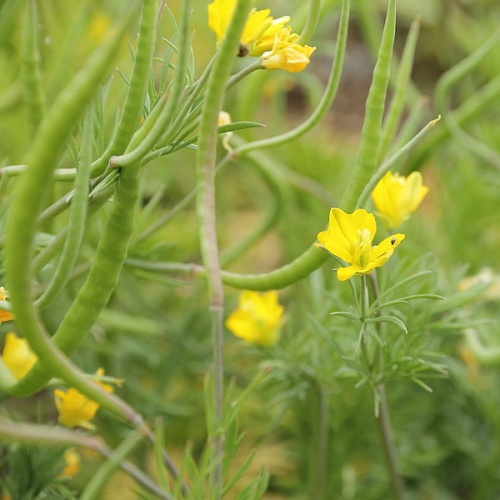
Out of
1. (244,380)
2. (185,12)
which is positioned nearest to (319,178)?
(244,380)

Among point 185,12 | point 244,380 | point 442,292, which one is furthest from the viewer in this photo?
point 244,380

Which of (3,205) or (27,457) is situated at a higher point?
(3,205)

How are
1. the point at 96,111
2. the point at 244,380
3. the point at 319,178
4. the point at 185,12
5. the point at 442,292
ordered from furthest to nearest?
the point at 319,178, the point at 244,380, the point at 442,292, the point at 96,111, the point at 185,12

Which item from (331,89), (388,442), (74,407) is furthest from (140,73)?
(388,442)

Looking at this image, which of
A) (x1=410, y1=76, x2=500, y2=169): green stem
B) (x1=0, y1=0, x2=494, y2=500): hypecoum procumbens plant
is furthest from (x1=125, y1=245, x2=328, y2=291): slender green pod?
(x1=410, y1=76, x2=500, y2=169): green stem

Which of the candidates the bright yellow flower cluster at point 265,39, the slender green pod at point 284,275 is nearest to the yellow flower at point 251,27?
the bright yellow flower cluster at point 265,39

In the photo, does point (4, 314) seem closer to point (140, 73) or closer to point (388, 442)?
point (140, 73)

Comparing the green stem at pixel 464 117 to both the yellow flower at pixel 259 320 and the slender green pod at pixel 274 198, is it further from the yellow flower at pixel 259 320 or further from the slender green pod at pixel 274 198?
the yellow flower at pixel 259 320

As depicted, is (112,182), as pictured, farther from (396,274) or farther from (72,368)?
(396,274)
